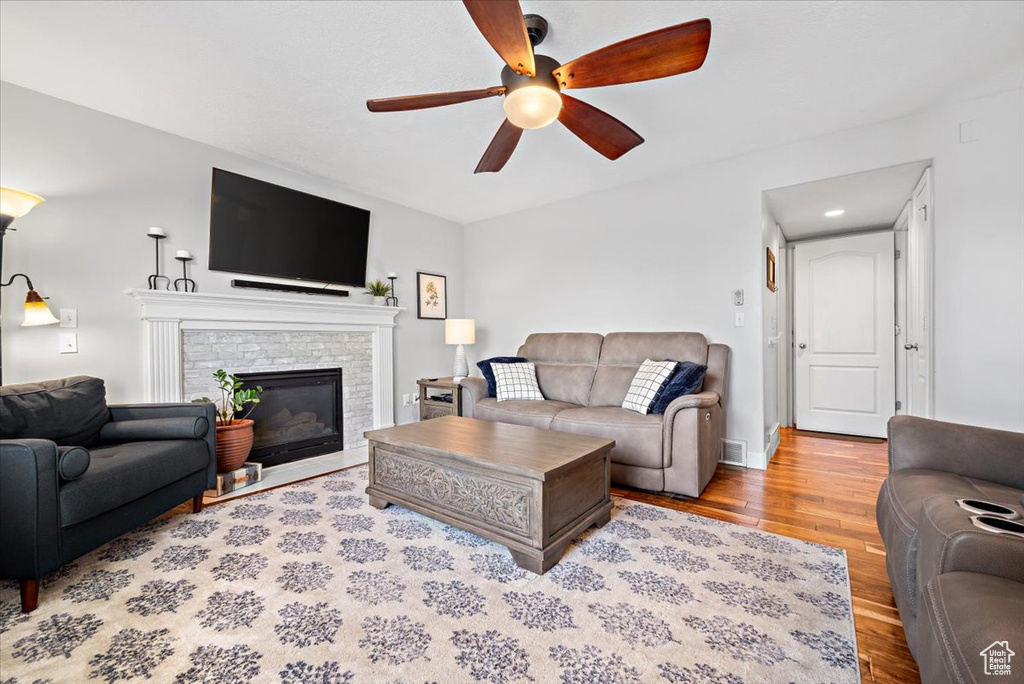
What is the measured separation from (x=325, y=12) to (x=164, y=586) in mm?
2478

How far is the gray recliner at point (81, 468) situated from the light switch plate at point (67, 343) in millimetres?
403

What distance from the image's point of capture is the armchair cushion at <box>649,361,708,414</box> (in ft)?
9.20

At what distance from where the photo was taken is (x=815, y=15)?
1847mm

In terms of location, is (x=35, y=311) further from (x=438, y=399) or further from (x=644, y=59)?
(x=644, y=59)

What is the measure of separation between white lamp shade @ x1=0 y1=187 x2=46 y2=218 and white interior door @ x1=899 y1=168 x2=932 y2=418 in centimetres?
518

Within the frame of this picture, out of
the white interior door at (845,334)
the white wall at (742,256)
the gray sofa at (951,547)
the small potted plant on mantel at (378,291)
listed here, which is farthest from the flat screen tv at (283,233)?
the white interior door at (845,334)

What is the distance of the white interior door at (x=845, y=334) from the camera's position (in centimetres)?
415

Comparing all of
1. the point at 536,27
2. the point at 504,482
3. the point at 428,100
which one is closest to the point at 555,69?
the point at 536,27

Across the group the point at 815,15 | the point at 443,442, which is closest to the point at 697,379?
the point at 443,442

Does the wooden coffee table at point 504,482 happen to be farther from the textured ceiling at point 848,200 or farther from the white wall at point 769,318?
the textured ceiling at point 848,200

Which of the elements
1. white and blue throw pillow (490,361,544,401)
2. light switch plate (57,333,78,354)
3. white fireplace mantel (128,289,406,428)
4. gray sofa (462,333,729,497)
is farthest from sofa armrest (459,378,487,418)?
light switch plate (57,333,78,354)

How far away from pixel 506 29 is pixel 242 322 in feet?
9.34

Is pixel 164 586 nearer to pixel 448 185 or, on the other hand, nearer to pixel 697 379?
pixel 697 379

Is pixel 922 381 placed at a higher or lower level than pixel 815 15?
lower
